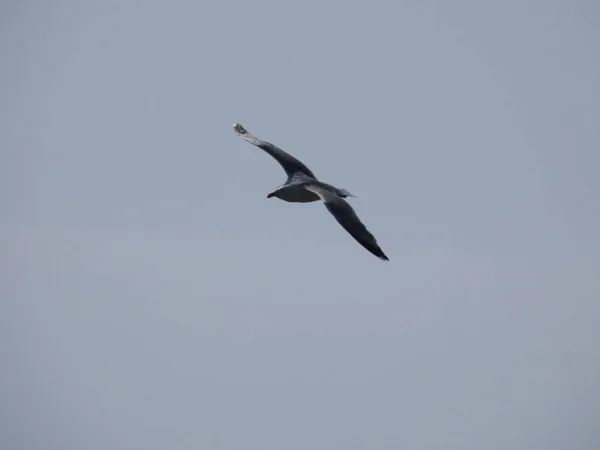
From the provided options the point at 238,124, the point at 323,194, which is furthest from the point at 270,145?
the point at 323,194

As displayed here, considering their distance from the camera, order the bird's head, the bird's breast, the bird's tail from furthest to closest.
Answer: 1. the bird's head
2. the bird's breast
3. the bird's tail

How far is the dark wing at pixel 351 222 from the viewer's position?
2714 centimetres

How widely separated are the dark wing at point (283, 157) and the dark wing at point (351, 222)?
4.95 meters

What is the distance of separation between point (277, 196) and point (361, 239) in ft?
17.1

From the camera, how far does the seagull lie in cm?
2734

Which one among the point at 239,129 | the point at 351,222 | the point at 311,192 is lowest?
the point at 351,222

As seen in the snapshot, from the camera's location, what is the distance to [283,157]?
35.0 m

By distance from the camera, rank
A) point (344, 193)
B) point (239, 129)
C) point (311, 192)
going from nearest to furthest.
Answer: point (344, 193) → point (311, 192) → point (239, 129)

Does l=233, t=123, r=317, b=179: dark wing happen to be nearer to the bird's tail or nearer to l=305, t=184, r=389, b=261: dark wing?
the bird's tail

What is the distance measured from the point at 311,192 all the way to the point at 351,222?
139 inches

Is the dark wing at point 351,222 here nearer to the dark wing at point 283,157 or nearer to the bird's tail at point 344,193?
the bird's tail at point 344,193

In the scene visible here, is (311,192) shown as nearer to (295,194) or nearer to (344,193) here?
(295,194)

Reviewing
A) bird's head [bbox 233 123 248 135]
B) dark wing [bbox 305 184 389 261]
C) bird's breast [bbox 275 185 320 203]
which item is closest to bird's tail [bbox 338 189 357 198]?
bird's breast [bbox 275 185 320 203]

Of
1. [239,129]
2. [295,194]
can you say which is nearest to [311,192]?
[295,194]
